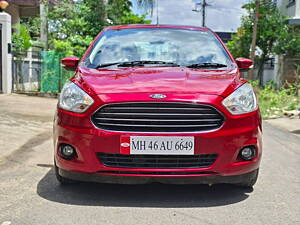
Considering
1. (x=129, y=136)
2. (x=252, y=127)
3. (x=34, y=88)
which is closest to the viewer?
(x=129, y=136)

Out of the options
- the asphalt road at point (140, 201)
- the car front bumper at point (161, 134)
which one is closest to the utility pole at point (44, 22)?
the asphalt road at point (140, 201)

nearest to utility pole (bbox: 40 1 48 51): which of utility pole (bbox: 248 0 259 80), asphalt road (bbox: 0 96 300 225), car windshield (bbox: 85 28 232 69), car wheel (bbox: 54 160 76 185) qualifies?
utility pole (bbox: 248 0 259 80)

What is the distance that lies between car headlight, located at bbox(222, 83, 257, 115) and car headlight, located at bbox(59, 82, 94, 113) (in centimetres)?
112

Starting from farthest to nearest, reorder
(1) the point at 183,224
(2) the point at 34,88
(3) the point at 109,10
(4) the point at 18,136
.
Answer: (3) the point at 109,10 → (2) the point at 34,88 → (4) the point at 18,136 → (1) the point at 183,224

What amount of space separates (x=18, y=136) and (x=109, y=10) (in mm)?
11949

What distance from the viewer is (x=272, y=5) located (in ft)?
79.4

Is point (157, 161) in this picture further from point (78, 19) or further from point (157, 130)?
point (78, 19)

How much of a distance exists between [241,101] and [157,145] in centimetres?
83

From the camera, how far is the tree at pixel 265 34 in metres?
21.6

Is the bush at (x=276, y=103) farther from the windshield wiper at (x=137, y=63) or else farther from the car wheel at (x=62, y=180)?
the car wheel at (x=62, y=180)

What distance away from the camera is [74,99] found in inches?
145

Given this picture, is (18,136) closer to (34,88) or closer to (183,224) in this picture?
(183,224)

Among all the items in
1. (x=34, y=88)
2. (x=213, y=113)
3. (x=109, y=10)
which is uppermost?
(x=109, y=10)

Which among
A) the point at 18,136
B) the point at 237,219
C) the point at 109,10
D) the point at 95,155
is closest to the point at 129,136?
the point at 95,155
